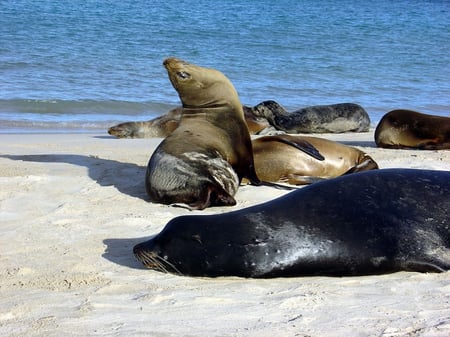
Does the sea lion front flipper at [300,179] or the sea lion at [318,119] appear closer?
the sea lion front flipper at [300,179]

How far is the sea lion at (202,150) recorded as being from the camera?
6.33 m

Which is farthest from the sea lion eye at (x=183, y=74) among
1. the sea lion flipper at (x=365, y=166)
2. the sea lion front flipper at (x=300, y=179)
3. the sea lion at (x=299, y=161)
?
Result: the sea lion flipper at (x=365, y=166)

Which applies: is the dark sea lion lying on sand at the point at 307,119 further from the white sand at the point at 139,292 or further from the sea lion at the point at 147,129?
the white sand at the point at 139,292

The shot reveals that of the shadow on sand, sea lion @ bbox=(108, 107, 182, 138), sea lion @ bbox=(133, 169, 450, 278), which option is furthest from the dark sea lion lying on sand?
sea lion @ bbox=(133, 169, 450, 278)

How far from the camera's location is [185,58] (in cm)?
2169

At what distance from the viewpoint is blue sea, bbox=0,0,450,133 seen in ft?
47.0

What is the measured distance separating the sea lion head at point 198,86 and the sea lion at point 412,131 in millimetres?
2677

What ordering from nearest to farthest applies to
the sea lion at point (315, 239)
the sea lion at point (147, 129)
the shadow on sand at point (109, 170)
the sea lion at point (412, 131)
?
the sea lion at point (315, 239) < the shadow on sand at point (109, 170) < the sea lion at point (412, 131) < the sea lion at point (147, 129)

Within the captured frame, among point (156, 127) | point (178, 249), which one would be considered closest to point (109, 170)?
point (178, 249)

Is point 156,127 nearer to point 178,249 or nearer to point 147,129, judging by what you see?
point 147,129

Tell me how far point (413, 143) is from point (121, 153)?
3.17m

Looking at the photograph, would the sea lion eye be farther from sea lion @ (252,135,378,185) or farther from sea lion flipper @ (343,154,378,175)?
sea lion flipper @ (343,154,378,175)

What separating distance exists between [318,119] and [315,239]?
8193 millimetres

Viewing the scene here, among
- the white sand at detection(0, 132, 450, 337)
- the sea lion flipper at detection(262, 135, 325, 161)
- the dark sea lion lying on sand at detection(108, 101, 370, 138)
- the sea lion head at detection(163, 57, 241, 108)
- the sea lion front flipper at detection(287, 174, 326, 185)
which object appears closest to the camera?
the white sand at detection(0, 132, 450, 337)
